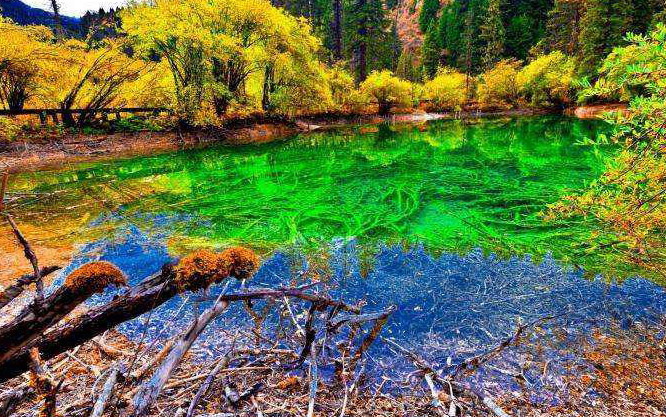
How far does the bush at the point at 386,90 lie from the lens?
3803 centimetres

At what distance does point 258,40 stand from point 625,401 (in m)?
27.4

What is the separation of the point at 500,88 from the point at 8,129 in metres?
47.6

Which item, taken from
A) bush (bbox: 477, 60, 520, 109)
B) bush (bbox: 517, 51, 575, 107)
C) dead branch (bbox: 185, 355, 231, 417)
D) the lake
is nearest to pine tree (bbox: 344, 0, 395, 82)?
bush (bbox: 477, 60, 520, 109)

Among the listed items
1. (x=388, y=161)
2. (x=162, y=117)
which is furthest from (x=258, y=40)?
(x=388, y=161)

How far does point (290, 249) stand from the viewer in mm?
7152

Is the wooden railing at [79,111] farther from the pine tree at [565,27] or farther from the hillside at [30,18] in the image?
the pine tree at [565,27]

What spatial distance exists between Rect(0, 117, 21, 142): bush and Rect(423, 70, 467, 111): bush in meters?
41.8

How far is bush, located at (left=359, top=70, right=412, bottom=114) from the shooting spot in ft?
125

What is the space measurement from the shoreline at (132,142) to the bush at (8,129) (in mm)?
326

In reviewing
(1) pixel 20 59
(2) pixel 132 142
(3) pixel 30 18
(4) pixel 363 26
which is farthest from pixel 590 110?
(3) pixel 30 18

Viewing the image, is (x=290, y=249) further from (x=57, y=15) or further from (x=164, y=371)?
(x=57, y=15)

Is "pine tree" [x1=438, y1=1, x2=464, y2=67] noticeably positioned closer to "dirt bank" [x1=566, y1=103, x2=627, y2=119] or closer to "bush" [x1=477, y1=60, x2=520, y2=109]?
"bush" [x1=477, y1=60, x2=520, y2=109]

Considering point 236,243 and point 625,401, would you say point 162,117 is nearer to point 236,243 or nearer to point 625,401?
point 236,243

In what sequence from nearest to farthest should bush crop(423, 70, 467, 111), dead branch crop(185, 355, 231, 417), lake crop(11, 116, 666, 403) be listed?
dead branch crop(185, 355, 231, 417) → lake crop(11, 116, 666, 403) → bush crop(423, 70, 467, 111)
